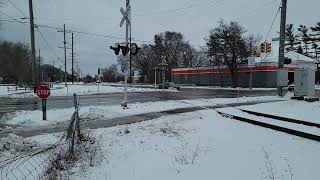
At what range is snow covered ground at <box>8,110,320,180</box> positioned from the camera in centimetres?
796

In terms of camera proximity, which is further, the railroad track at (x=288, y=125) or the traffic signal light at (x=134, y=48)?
the traffic signal light at (x=134, y=48)

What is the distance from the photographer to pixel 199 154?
373 inches

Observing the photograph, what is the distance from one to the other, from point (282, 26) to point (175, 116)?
1563 centimetres

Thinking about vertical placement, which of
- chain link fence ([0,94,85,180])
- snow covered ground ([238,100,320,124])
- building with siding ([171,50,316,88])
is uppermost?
building with siding ([171,50,316,88])

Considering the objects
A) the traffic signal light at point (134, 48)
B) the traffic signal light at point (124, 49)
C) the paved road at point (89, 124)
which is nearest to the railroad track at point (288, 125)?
the paved road at point (89, 124)

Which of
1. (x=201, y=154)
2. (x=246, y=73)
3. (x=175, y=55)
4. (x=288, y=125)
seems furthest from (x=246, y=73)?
(x=201, y=154)

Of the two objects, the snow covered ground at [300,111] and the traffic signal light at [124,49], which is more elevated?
the traffic signal light at [124,49]

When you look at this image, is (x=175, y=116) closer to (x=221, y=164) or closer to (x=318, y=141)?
(x=318, y=141)

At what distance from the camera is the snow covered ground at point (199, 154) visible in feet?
26.1

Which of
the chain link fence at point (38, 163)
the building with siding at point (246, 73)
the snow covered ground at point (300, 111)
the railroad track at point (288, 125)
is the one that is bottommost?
the chain link fence at point (38, 163)

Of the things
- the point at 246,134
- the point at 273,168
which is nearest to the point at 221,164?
the point at 273,168

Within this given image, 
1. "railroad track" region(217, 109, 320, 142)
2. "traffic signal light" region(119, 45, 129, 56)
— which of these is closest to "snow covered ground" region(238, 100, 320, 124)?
"railroad track" region(217, 109, 320, 142)

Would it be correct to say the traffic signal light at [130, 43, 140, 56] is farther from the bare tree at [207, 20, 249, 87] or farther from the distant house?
the bare tree at [207, 20, 249, 87]

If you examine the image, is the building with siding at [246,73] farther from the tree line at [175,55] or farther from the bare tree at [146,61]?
the bare tree at [146,61]
